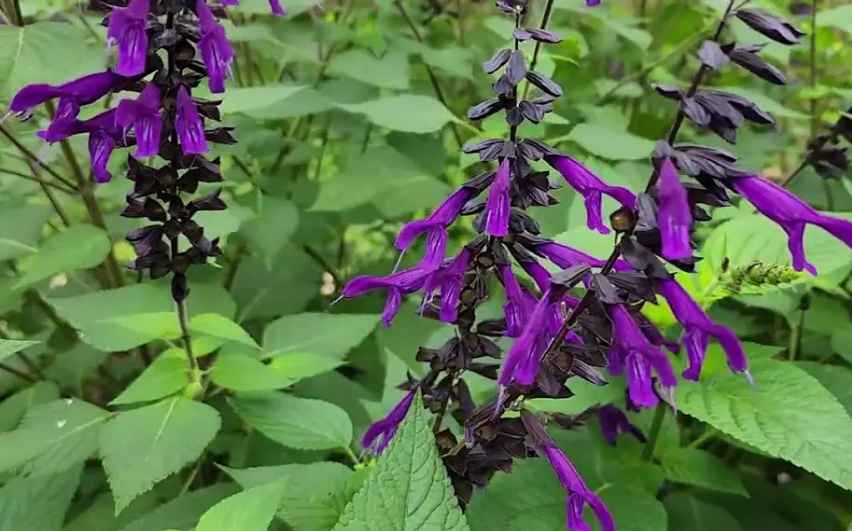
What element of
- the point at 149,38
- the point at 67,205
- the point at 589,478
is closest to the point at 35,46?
the point at 149,38

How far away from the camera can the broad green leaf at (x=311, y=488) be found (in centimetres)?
112

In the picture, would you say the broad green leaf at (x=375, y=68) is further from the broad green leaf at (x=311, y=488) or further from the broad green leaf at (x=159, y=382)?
the broad green leaf at (x=311, y=488)

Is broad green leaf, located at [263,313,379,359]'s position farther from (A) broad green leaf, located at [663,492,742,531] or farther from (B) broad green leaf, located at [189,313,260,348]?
(A) broad green leaf, located at [663,492,742,531]

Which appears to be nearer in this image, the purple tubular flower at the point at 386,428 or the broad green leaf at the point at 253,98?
the purple tubular flower at the point at 386,428

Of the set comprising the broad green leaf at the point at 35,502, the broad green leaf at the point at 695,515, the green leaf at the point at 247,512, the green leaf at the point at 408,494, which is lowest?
the broad green leaf at the point at 695,515

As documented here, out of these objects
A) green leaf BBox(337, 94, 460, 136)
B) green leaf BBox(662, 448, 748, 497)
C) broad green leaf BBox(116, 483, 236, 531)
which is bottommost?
broad green leaf BBox(116, 483, 236, 531)

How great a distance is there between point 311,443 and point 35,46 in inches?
32.3

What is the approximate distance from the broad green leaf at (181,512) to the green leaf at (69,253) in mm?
467

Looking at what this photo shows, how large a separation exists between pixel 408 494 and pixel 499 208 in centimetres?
32

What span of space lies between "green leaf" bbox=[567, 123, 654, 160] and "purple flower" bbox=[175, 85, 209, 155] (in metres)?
0.77

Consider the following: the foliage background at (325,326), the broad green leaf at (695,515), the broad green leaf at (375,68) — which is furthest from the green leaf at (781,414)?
the broad green leaf at (375,68)

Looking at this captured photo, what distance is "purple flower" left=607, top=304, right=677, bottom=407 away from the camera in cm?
89

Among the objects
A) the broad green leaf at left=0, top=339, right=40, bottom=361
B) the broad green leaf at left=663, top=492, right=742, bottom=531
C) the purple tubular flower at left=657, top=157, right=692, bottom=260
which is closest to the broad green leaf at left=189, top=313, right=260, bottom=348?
the broad green leaf at left=0, top=339, right=40, bottom=361

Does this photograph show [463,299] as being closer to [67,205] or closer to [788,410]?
[788,410]
